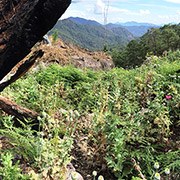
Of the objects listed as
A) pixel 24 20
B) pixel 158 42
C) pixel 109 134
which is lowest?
pixel 109 134

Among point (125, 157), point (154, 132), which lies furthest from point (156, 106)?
point (125, 157)

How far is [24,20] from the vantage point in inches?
52.7

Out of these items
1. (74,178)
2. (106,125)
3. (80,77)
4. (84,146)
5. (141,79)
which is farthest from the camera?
(80,77)

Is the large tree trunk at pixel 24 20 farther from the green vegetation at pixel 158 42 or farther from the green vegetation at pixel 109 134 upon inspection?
the green vegetation at pixel 158 42

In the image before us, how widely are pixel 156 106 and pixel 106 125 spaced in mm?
730

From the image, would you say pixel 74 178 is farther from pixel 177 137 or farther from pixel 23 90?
pixel 23 90

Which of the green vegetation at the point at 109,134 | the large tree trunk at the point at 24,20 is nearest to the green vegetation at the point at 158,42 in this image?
the green vegetation at the point at 109,134

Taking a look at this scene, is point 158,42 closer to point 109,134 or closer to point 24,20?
point 109,134

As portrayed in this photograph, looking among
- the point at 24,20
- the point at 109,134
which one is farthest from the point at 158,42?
the point at 24,20

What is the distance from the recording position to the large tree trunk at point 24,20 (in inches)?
51.7

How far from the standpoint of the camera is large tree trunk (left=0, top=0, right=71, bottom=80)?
51.7 inches

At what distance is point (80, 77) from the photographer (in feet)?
14.2

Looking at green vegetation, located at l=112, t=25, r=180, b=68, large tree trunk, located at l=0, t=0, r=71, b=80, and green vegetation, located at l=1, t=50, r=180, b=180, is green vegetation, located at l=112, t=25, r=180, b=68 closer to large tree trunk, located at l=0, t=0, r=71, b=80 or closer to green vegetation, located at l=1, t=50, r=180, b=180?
green vegetation, located at l=1, t=50, r=180, b=180

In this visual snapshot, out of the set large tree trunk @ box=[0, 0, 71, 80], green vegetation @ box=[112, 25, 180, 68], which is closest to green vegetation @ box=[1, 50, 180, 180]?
large tree trunk @ box=[0, 0, 71, 80]
